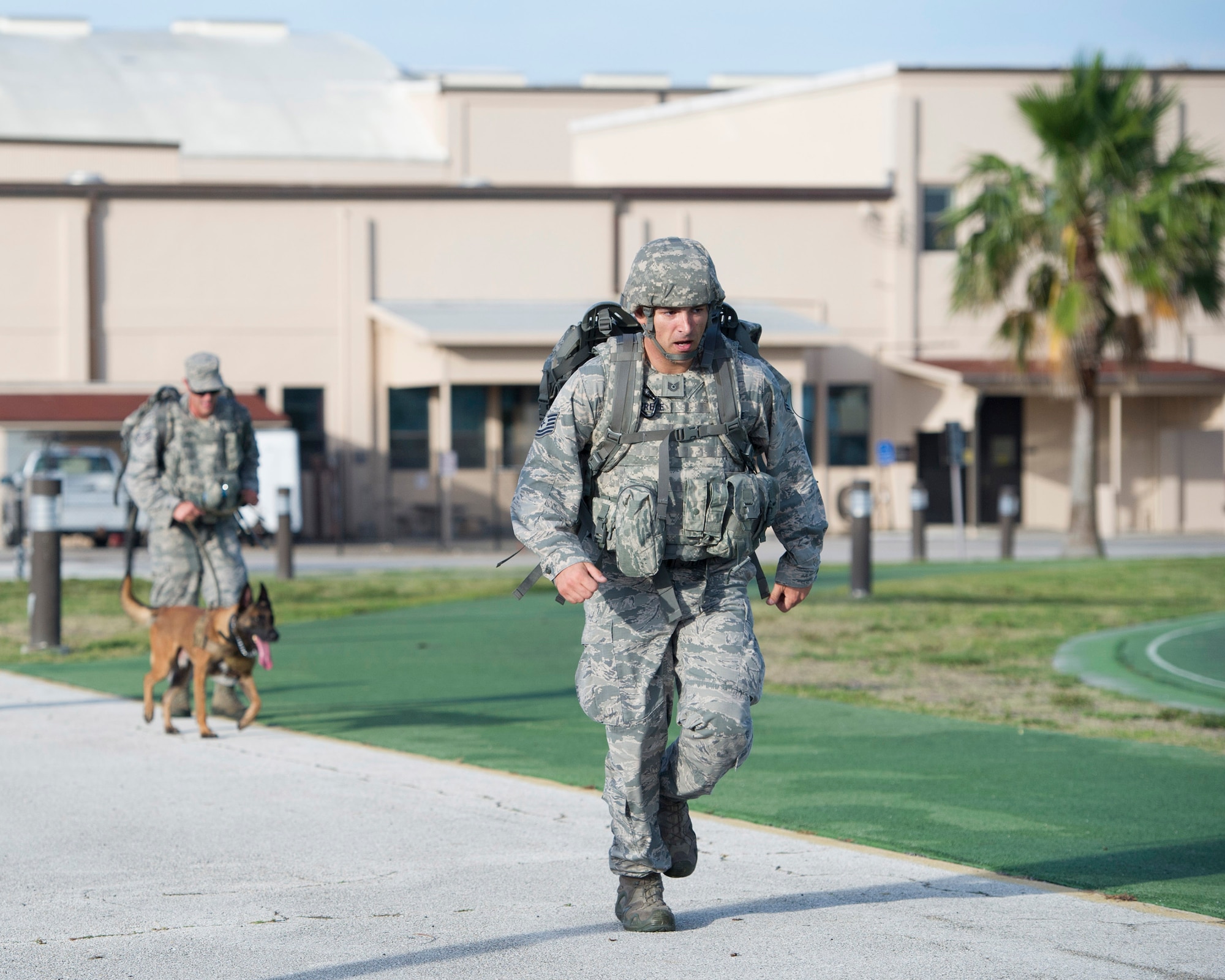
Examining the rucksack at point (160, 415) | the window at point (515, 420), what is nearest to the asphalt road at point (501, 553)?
the window at point (515, 420)

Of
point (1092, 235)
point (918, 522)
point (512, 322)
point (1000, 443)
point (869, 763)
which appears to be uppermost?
point (1092, 235)

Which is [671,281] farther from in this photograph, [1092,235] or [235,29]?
[235,29]

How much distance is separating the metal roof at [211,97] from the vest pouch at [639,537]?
35.9m

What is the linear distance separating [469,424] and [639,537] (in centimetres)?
2912

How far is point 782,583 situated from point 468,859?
4.93 ft

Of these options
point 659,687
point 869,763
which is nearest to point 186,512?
point 869,763

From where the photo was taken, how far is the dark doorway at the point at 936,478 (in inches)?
1373

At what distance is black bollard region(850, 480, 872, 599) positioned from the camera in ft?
56.0

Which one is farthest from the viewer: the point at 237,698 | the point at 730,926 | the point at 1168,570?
the point at 1168,570

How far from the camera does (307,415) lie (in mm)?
33000

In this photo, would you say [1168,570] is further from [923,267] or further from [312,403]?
[312,403]

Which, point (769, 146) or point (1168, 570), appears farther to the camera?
point (769, 146)

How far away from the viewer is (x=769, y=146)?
122 ft

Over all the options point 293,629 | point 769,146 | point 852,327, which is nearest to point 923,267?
point 852,327
